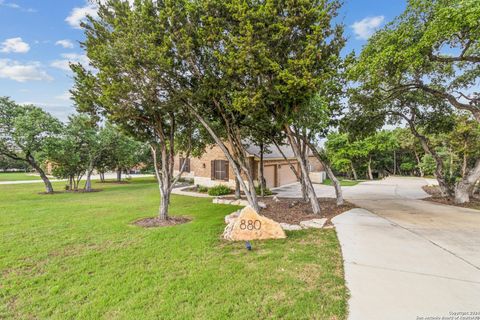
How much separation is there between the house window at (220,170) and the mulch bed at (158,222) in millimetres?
9688

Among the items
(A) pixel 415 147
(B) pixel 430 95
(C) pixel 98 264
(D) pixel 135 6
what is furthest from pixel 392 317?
(A) pixel 415 147

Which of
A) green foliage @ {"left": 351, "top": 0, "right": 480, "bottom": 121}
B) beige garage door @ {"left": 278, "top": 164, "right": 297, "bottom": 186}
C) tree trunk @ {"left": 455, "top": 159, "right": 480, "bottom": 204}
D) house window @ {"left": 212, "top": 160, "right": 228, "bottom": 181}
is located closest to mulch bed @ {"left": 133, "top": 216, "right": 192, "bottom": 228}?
green foliage @ {"left": 351, "top": 0, "right": 480, "bottom": 121}

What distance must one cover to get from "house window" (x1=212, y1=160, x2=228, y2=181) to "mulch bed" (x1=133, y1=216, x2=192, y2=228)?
381 inches

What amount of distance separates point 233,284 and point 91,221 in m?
7.18

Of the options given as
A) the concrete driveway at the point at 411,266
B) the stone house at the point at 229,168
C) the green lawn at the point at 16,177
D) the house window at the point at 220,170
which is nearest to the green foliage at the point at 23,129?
the stone house at the point at 229,168

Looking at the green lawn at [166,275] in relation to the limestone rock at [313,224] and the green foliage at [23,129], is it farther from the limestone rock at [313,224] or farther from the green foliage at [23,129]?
the green foliage at [23,129]

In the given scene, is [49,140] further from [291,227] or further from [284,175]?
[284,175]

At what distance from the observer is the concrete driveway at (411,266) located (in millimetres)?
2990

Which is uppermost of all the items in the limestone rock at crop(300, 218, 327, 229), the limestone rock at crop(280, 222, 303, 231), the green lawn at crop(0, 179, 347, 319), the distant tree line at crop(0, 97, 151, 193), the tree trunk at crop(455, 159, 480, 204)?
the distant tree line at crop(0, 97, 151, 193)

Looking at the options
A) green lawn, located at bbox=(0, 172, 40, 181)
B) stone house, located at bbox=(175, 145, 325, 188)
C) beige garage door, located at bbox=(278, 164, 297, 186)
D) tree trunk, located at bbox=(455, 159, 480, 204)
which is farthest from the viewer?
green lawn, located at bbox=(0, 172, 40, 181)

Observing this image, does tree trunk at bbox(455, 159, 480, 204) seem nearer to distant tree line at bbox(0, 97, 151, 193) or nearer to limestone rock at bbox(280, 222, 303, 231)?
limestone rock at bbox(280, 222, 303, 231)

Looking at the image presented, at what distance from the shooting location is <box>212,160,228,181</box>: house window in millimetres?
18547

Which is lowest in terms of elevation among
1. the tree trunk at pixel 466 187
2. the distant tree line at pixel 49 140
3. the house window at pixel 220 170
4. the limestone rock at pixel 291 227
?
the limestone rock at pixel 291 227

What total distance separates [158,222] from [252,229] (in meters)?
3.84
